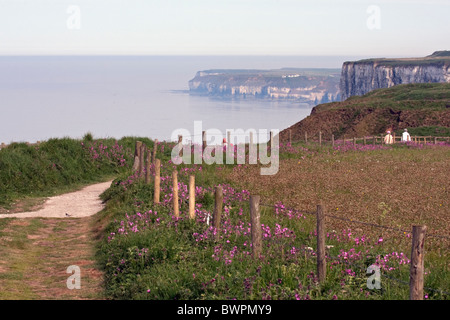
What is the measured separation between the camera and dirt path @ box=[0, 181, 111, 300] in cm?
1276

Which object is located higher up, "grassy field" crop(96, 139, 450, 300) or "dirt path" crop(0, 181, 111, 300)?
"grassy field" crop(96, 139, 450, 300)

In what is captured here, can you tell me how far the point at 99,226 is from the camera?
63.5 feet

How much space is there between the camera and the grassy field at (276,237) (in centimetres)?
1026

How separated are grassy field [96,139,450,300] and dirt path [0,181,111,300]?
1.93 feet

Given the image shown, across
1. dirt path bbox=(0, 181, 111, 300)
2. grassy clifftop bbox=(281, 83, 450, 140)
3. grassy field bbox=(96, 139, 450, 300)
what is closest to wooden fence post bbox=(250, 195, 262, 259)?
grassy field bbox=(96, 139, 450, 300)

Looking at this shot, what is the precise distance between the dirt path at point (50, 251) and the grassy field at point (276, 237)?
0.59 metres

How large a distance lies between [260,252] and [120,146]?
23604mm

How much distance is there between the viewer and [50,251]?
55.2 feet

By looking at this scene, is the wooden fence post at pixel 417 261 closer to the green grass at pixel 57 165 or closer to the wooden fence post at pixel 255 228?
the wooden fence post at pixel 255 228

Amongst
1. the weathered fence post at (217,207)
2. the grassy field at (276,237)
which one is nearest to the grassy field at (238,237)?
the grassy field at (276,237)

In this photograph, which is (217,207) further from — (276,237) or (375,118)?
(375,118)

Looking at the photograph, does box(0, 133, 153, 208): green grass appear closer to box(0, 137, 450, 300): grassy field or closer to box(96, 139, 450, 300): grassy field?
box(0, 137, 450, 300): grassy field
